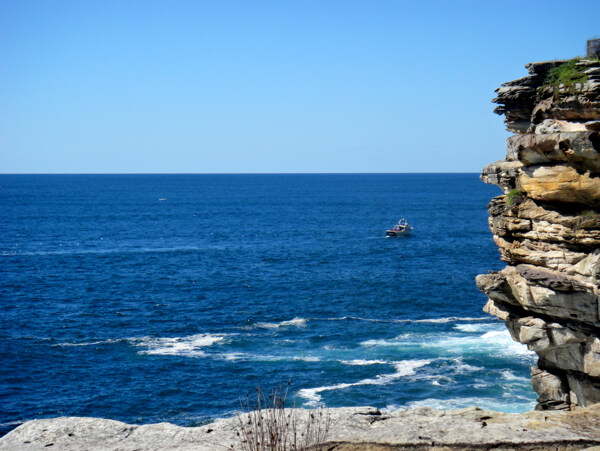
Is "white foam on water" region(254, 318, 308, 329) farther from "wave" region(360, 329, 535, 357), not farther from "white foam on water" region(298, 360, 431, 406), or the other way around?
"white foam on water" region(298, 360, 431, 406)

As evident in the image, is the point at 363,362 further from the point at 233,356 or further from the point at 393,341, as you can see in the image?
the point at 233,356

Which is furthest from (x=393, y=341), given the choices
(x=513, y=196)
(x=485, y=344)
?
(x=513, y=196)

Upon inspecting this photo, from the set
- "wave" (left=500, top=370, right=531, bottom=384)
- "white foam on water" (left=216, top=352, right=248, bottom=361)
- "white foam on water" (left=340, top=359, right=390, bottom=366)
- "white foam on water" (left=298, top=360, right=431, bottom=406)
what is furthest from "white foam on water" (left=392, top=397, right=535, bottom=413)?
"white foam on water" (left=216, top=352, right=248, bottom=361)

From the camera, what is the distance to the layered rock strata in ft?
61.6

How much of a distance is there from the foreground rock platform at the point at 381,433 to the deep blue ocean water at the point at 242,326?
778 inches

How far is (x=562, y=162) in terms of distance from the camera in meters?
19.2

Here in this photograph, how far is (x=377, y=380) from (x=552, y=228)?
2100cm

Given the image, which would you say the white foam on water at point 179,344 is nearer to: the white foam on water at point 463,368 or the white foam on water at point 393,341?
the white foam on water at point 393,341

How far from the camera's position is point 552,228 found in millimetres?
19891

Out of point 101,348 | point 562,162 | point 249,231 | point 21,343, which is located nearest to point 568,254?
point 562,162

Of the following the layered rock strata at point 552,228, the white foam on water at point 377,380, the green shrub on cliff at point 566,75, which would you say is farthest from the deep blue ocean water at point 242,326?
the green shrub on cliff at point 566,75

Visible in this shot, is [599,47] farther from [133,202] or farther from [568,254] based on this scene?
[133,202]

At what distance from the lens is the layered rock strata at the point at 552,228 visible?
1878 cm

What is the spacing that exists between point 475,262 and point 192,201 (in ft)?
425
